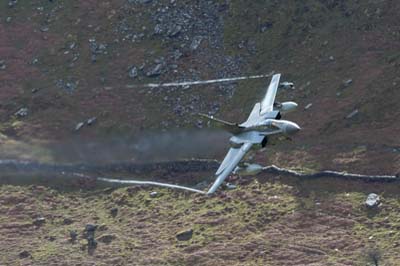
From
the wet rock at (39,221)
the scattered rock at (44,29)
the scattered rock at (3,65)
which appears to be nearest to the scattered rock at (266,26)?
the scattered rock at (44,29)

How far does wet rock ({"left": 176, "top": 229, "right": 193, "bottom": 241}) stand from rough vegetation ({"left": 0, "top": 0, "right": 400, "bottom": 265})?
15 cm

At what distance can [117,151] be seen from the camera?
115500 mm

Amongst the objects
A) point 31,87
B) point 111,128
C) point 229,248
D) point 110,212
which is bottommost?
point 229,248

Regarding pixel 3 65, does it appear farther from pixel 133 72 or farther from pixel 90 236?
pixel 90 236

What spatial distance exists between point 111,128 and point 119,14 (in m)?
21.7

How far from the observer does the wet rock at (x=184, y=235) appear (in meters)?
106

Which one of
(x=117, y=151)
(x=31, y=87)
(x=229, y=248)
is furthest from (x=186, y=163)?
(x=31, y=87)

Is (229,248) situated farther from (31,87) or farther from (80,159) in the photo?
(31,87)

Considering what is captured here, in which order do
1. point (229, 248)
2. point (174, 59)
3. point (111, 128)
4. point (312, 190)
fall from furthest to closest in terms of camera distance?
point (174, 59), point (111, 128), point (312, 190), point (229, 248)

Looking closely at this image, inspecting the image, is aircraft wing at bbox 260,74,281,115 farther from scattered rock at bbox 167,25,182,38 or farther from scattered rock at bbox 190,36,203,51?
scattered rock at bbox 167,25,182,38

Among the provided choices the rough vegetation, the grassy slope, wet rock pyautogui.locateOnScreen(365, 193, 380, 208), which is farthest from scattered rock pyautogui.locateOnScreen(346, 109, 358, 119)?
wet rock pyautogui.locateOnScreen(365, 193, 380, 208)

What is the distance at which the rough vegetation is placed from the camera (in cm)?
10412

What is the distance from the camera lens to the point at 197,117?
404 ft

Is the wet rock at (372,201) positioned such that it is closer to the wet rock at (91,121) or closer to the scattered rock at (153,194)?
the scattered rock at (153,194)
